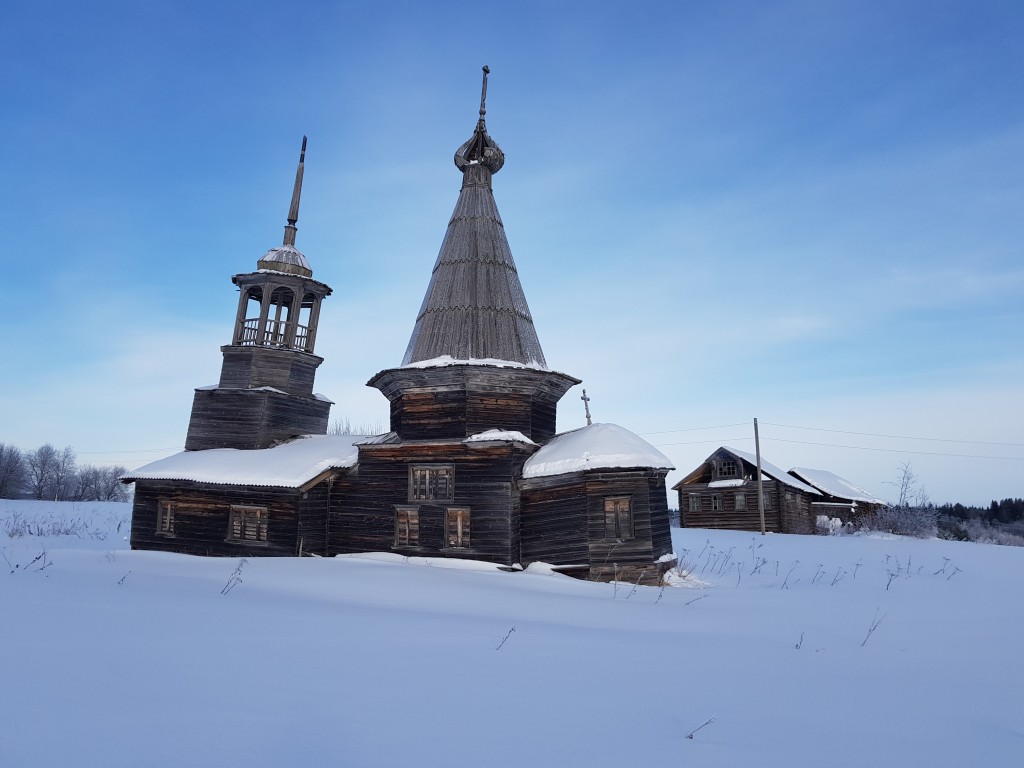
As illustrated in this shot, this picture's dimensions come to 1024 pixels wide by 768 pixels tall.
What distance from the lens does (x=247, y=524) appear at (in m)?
18.0

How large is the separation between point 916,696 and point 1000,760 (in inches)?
51.7

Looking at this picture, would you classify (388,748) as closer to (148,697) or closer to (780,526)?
(148,697)

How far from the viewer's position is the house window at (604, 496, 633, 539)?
49.2ft

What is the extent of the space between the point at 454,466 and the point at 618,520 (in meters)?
4.79

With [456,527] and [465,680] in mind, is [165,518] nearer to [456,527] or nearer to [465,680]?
[456,527]

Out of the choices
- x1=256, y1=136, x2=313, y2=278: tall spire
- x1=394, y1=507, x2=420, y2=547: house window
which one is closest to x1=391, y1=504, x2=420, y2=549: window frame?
x1=394, y1=507, x2=420, y2=547: house window

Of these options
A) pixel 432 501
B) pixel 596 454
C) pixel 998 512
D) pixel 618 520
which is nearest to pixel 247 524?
pixel 432 501

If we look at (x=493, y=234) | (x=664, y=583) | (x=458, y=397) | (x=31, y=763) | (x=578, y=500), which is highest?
(x=493, y=234)

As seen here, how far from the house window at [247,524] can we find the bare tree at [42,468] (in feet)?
248

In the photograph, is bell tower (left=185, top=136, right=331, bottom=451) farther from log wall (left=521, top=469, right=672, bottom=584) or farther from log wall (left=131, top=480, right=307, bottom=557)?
log wall (left=521, top=469, right=672, bottom=584)

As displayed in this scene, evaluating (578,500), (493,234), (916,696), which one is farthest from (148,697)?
(493,234)

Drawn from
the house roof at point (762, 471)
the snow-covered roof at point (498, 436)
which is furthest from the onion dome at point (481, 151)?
the house roof at point (762, 471)

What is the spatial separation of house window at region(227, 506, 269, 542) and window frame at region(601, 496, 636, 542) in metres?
10.4

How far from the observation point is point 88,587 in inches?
255
